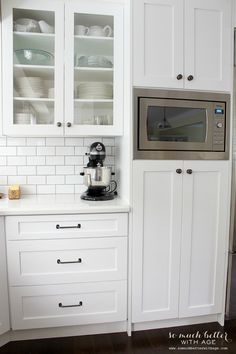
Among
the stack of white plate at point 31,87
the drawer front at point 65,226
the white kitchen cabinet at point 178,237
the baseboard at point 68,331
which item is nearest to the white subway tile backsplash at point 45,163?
the stack of white plate at point 31,87

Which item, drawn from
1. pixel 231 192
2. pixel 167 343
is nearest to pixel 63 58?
pixel 231 192

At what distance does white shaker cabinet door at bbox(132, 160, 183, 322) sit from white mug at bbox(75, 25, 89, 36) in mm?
998

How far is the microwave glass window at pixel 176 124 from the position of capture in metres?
1.65

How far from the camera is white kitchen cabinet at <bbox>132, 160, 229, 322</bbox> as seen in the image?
1671 mm

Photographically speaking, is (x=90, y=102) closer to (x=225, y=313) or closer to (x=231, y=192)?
(x=231, y=192)

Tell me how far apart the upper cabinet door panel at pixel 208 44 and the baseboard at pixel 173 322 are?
5.33ft

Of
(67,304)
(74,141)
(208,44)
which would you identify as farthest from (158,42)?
(67,304)

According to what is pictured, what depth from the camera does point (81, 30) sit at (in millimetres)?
1790

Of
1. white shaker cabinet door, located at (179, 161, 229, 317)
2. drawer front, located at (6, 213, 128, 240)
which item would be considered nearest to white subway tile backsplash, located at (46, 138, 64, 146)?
drawer front, located at (6, 213, 128, 240)

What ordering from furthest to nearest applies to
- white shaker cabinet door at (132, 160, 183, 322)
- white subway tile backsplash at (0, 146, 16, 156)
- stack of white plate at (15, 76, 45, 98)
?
white subway tile backsplash at (0, 146, 16, 156) < stack of white plate at (15, 76, 45, 98) < white shaker cabinet door at (132, 160, 183, 322)

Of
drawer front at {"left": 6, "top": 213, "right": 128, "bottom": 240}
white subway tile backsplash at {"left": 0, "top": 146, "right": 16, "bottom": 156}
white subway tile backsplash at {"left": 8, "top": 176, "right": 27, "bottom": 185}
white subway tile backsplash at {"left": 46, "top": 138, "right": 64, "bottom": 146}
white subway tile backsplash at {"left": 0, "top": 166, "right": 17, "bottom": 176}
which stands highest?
white subway tile backsplash at {"left": 46, "top": 138, "right": 64, "bottom": 146}

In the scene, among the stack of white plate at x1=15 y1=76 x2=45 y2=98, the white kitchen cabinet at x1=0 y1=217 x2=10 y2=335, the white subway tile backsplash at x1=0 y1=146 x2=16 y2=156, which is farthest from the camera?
the white subway tile backsplash at x1=0 y1=146 x2=16 y2=156

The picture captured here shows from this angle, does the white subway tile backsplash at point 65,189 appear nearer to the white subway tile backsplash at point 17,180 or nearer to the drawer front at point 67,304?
the white subway tile backsplash at point 17,180

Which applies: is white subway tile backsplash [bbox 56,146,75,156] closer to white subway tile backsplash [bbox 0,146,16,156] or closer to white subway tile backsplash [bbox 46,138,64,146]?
white subway tile backsplash [bbox 46,138,64,146]
